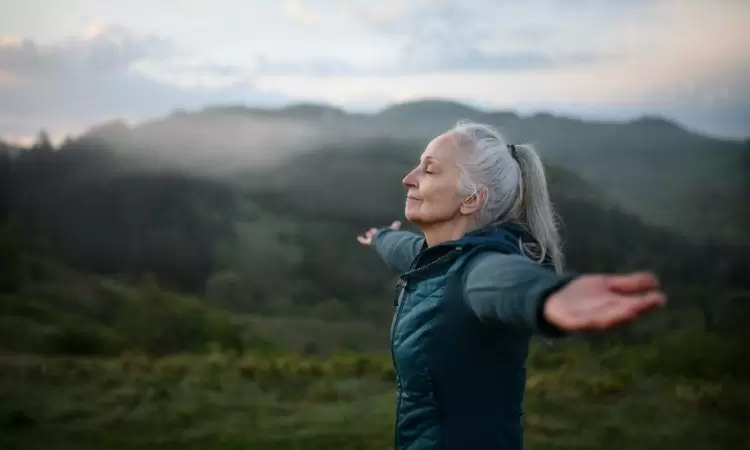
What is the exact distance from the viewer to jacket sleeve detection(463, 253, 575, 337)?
1010mm

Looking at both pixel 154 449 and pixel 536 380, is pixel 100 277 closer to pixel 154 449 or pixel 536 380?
pixel 154 449

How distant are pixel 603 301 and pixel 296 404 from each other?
2.27 meters

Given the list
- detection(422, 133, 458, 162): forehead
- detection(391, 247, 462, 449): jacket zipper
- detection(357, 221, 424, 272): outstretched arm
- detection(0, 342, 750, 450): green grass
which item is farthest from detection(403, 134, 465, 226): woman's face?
detection(0, 342, 750, 450): green grass

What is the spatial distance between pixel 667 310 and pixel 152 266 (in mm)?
2211

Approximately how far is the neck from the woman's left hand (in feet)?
1.71

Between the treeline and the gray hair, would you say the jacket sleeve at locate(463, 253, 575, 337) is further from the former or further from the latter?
the treeline

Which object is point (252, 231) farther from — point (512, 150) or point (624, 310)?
point (624, 310)

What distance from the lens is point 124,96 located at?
3369 millimetres

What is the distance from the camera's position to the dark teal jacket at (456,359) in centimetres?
134

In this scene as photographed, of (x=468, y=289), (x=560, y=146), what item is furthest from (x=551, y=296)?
(x=560, y=146)

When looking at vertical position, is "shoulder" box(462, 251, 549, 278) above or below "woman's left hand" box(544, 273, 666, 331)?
above

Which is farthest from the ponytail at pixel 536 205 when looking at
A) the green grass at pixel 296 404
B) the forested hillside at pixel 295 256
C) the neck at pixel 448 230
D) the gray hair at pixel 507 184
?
the forested hillside at pixel 295 256

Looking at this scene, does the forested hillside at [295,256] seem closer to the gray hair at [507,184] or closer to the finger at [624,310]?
the gray hair at [507,184]

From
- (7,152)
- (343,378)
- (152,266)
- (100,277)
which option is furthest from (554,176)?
(7,152)
